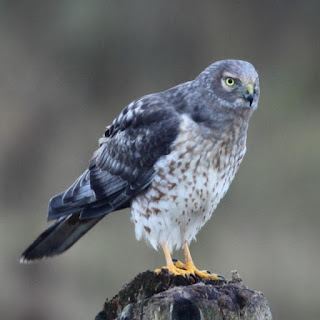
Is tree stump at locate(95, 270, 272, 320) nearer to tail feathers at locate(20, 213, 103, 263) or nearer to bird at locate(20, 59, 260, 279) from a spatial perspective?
bird at locate(20, 59, 260, 279)

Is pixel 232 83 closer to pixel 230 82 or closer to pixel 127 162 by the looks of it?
pixel 230 82

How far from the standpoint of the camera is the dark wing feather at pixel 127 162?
584 centimetres

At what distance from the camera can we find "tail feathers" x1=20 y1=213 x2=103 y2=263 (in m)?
5.96

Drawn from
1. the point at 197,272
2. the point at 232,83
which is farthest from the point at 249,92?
the point at 197,272

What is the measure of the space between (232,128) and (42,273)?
197 inches

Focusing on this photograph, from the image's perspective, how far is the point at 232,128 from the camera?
5887 mm

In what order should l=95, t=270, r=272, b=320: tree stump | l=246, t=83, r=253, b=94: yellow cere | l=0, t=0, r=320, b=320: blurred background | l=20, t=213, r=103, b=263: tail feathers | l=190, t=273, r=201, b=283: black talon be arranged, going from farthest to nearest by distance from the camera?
1. l=0, t=0, r=320, b=320: blurred background
2. l=20, t=213, r=103, b=263: tail feathers
3. l=246, t=83, r=253, b=94: yellow cere
4. l=190, t=273, r=201, b=283: black talon
5. l=95, t=270, r=272, b=320: tree stump

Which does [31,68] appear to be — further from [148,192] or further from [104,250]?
[148,192]

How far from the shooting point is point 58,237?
6.03 meters

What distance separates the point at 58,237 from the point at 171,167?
79 centimetres

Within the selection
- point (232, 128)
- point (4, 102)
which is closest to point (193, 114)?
point (232, 128)

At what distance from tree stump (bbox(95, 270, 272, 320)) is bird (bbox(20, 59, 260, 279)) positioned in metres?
0.84

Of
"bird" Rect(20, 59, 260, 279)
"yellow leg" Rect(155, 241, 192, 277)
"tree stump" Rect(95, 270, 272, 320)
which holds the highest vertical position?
"bird" Rect(20, 59, 260, 279)

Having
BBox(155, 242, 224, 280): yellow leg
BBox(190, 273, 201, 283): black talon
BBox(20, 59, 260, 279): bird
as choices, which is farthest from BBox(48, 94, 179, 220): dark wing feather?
BBox(190, 273, 201, 283): black talon
